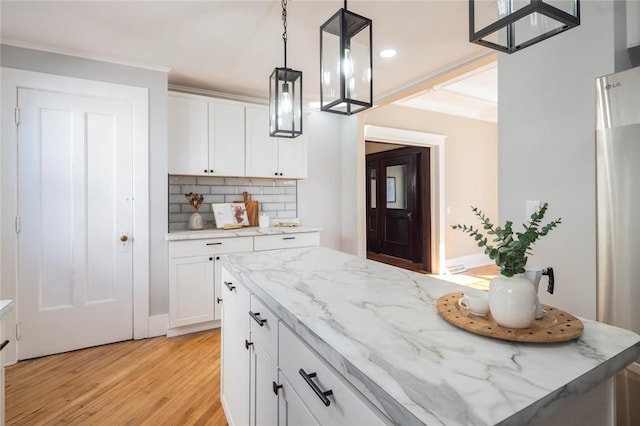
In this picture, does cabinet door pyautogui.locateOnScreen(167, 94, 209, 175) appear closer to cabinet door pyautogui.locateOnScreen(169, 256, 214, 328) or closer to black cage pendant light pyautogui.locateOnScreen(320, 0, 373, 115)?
cabinet door pyautogui.locateOnScreen(169, 256, 214, 328)

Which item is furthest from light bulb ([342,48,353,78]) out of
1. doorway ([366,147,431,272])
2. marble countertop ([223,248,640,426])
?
doorway ([366,147,431,272])

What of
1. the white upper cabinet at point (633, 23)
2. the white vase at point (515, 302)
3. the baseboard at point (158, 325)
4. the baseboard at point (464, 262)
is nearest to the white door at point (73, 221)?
→ the baseboard at point (158, 325)

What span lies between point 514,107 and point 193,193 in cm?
301

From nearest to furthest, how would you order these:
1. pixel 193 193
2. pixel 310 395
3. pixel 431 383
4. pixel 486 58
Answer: pixel 431 383 → pixel 310 395 → pixel 486 58 → pixel 193 193

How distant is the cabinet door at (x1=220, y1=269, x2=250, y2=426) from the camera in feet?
4.90

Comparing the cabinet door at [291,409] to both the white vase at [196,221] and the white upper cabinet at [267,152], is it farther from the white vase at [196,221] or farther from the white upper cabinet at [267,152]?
the white upper cabinet at [267,152]

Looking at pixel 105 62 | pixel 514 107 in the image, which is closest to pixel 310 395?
pixel 514 107

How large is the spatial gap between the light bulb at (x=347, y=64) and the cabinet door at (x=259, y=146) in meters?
2.47

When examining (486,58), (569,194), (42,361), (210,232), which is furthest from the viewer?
(210,232)

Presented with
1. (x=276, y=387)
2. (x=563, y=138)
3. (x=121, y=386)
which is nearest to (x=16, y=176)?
(x=121, y=386)

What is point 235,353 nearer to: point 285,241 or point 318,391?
point 318,391

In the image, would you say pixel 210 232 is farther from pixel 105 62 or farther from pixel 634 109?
pixel 634 109

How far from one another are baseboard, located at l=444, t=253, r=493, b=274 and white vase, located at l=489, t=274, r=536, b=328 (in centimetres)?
478

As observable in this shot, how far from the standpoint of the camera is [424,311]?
1002mm
